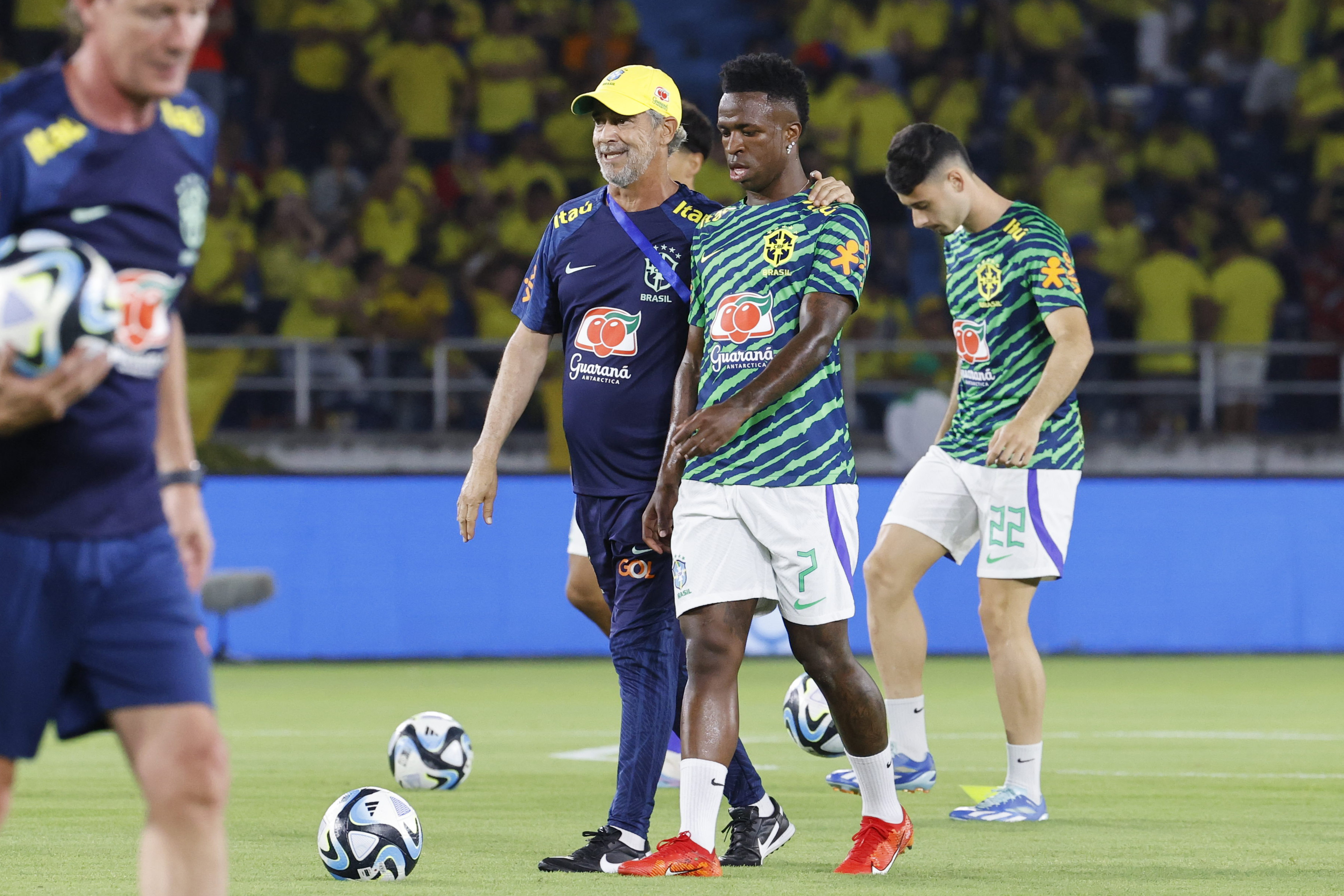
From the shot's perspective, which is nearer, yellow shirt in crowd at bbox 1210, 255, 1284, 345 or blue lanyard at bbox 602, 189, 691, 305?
blue lanyard at bbox 602, 189, 691, 305

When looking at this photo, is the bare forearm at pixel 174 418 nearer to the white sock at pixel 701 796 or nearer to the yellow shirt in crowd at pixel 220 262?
the white sock at pixel 701 796

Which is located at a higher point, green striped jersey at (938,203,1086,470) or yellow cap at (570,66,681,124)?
yellow cap at (570,66,681,124)

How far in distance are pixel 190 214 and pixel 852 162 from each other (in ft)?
54.7

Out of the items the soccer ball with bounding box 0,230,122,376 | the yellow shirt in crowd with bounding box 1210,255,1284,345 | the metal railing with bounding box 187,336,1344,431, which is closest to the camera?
the soccer ball with bounding box 0,230,122,376

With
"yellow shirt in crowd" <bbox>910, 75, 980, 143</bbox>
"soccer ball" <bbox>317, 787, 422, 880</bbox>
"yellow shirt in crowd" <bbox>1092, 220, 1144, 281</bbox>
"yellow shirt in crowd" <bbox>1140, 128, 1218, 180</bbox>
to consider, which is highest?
"yellow shirt in crowd" <bbox>910, 75, 980, 143</bbox>

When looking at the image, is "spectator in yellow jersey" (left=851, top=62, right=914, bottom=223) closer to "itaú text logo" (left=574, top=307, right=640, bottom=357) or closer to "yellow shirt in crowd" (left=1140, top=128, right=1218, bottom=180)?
"yellow shirt in crowd" (left=1140, top=128, right=1218, bottom=180)

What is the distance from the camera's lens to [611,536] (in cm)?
633

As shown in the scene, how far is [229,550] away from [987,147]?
980 cm

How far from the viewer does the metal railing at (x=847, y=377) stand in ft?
56.3

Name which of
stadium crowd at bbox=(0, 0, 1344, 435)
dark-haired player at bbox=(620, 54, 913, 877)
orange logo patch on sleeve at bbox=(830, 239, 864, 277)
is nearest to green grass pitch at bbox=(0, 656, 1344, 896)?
dark-haired player at bbox=(620, 54, 913, 877)

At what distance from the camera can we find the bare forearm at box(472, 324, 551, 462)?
643cm

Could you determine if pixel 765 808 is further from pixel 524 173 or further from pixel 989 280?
pixel 524 173

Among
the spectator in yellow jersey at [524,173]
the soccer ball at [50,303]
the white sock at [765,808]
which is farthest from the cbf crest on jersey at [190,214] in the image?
the spectator in yellow jersey at [524,173]

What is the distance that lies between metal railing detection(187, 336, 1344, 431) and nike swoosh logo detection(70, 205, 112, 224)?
43.1ft
